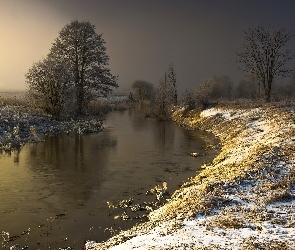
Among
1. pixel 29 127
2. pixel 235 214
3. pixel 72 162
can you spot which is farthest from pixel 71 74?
pixel 235 214

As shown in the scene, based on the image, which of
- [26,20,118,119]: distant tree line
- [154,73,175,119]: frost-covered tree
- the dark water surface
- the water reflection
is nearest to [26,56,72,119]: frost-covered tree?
[26,20,118,119]: distant tree line

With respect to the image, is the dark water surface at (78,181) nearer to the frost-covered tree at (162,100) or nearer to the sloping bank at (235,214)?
the sloping bank at (235,214)

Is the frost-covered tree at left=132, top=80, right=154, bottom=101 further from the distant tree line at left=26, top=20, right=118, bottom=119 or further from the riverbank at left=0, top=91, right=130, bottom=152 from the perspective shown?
the riverbank at left=0, top=91, right=130, bottom=152

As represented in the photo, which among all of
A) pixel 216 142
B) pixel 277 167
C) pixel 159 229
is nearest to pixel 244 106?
pixel 216 142

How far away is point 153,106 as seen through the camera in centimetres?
5825

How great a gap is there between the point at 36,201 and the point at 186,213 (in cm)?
670

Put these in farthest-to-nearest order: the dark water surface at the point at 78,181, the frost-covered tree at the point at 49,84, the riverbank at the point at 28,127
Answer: the frost-covered tree at the point at 49,84 < the riverbank at the point at 28,127 < the dark water surface at the point at 78,181

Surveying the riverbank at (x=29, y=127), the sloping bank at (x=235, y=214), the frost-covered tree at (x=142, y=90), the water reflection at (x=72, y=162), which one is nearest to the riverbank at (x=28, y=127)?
the riverbank at (x=29, y=127)

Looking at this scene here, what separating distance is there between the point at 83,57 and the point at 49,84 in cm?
1069

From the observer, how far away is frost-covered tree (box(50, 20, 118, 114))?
4859 cm

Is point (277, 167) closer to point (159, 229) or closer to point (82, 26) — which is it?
point (159, 229)

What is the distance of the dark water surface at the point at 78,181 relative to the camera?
36.5ft

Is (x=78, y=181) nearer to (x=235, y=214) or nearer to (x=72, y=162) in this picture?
(x=72, y=162)

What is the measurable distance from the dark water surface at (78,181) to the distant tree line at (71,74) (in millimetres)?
12214
